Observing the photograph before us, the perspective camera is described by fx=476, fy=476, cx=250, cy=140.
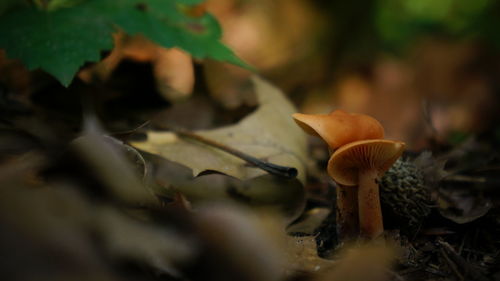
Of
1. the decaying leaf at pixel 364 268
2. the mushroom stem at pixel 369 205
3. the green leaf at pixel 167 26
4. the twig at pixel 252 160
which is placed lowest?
the decaying leaf at pixel 364 268

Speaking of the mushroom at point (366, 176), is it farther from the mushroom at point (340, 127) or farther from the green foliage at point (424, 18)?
the green foliage at point (424, 18)

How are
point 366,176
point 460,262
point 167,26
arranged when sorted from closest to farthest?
1. point 460,262
2. point 366,176
3. point 167,26

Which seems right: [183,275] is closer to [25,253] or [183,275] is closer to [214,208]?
[214,208]

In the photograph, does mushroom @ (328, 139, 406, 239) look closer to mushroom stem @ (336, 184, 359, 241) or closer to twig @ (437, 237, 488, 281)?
mushroom stem @ (336, 184, 359, 241)

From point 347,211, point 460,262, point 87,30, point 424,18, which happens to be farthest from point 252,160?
point 424,18

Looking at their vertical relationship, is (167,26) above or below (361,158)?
above


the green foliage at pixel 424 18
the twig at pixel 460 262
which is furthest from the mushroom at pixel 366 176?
the green foliage at pixel 424 18

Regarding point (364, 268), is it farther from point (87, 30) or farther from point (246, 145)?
point (87, 30)
